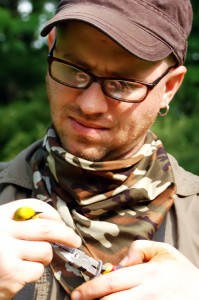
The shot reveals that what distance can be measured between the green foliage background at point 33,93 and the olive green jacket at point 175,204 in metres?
2.85

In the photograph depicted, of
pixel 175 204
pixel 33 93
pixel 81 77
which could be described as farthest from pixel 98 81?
pixel 33 93

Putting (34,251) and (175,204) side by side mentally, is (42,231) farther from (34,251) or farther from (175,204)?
(175,204)

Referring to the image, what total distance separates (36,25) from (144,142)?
9.33 m

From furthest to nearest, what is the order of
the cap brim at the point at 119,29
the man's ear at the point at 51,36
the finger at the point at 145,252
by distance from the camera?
the man's ear at the point at 51,36 < the cap brim at the point at 119,29 < the finger at the point at 145,252

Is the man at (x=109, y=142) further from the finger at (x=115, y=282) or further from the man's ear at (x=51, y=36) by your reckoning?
the finger at (x=115, y=282)

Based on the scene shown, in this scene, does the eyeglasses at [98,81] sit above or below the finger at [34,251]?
above

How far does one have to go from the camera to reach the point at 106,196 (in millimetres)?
2232

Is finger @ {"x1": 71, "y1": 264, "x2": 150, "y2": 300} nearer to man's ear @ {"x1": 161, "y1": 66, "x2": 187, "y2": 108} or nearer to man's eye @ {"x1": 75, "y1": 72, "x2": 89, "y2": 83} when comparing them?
man's eye @ {"x1": 75, "y1": 72, "x2": 89, "y2": 83}

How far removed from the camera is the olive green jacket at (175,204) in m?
2.18

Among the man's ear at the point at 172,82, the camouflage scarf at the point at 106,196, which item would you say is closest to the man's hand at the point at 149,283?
the camouflage scarf at the point at 106,196

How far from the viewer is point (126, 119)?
86.7 inches

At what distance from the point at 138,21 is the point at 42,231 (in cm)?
102

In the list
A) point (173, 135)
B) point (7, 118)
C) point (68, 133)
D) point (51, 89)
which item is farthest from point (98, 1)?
point (7, 118)

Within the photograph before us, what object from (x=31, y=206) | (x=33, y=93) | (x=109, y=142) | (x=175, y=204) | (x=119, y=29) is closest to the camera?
(x=31, y=206)
